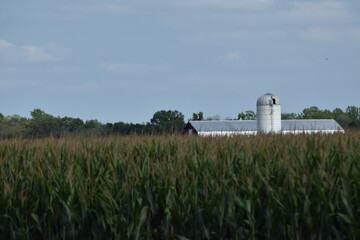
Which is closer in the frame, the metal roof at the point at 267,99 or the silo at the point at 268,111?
the silo at the point at 268,111

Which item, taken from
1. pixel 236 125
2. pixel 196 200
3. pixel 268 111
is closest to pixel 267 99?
pixel 268 111

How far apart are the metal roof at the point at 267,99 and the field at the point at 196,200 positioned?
27.0 metres

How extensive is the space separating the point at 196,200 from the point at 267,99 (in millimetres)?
29390

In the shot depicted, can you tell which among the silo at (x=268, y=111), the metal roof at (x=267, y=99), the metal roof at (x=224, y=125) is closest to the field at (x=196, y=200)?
the silo at (x=268, y=111)

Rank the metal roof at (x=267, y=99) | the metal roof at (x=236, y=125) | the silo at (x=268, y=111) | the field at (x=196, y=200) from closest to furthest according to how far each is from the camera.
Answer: the field at (x=196, y=200) < the silo at (x=268, y=111) < the metal roof at (x=267, y=99) < the metal roof at (x=236, y=125)

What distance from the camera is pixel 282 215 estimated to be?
7.31 meters

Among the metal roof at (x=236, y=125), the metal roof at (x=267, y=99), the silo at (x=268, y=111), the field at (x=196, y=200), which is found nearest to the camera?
the field at (x=196, y=200)

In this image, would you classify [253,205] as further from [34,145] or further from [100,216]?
[34,145]

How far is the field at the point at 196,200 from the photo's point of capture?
285 inches

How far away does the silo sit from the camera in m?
35.4

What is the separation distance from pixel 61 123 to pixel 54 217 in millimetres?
72388

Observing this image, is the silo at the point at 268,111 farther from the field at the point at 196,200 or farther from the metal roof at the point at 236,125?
the field at the point at 196,200

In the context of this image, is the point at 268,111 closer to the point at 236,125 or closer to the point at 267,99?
the point at 267,99

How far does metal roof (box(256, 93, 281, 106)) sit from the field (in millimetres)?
26961
